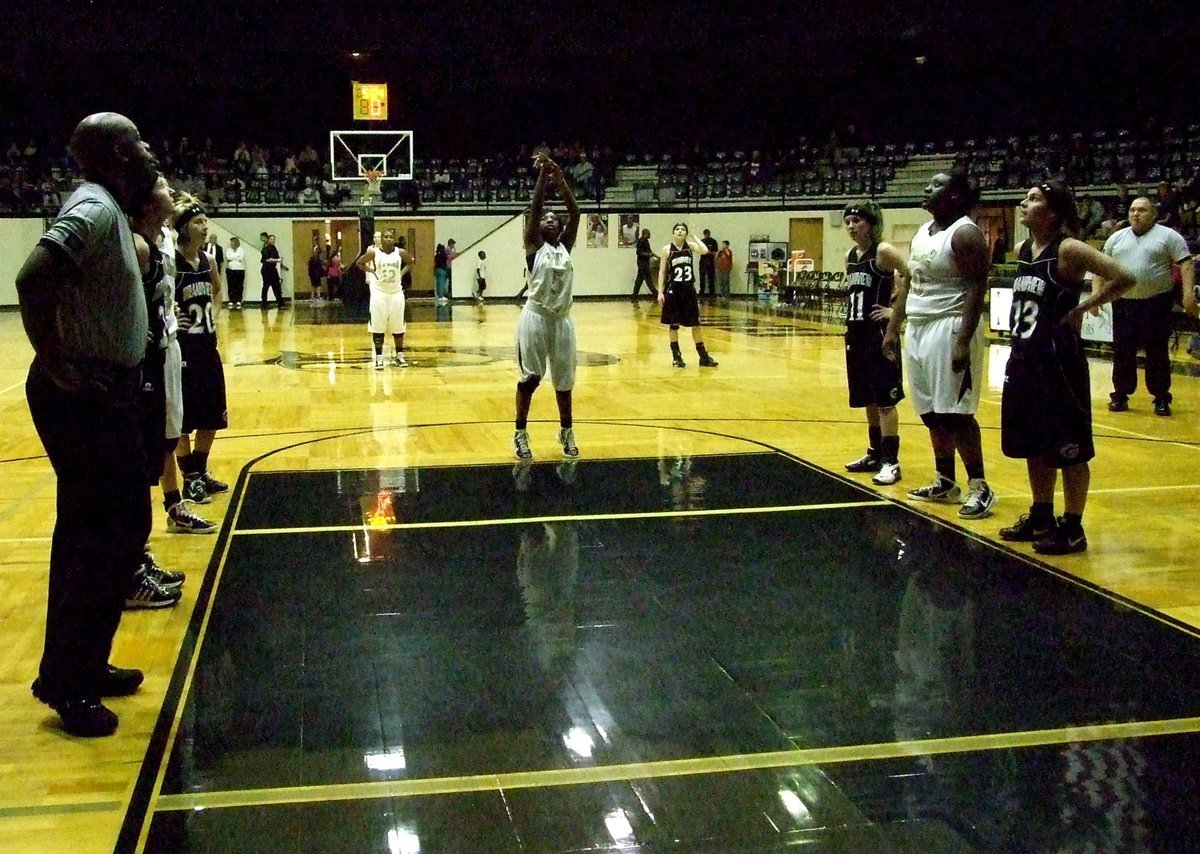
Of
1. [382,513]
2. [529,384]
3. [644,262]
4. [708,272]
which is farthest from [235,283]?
[382,513]

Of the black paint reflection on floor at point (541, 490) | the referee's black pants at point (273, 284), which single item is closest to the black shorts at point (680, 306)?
the black paint reflection on floor at point (541, 490)

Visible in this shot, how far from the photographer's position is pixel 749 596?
17.6ft

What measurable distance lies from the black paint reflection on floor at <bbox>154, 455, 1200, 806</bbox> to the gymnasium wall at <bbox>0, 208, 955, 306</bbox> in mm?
24671

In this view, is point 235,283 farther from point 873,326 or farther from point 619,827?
point 619,827

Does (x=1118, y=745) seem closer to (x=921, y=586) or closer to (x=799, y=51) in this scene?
(x=921, y=586)

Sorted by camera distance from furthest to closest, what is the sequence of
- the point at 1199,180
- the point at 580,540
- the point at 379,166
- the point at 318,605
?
the point at 379,166 → the point at 1199,180 → the point at 580,540 → the point at 318,605

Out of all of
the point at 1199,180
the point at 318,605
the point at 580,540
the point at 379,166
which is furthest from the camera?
the point at 379,166

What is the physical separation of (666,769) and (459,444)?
5.80m

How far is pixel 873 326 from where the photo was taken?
7.87 meters

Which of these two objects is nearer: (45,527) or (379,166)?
(45,527)

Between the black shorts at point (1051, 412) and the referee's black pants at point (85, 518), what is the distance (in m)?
4.06

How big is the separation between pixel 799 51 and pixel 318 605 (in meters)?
29.5

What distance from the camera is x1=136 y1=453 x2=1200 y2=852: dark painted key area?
328 cm

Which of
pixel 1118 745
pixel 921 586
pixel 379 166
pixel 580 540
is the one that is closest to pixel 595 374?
pixel 580 540
